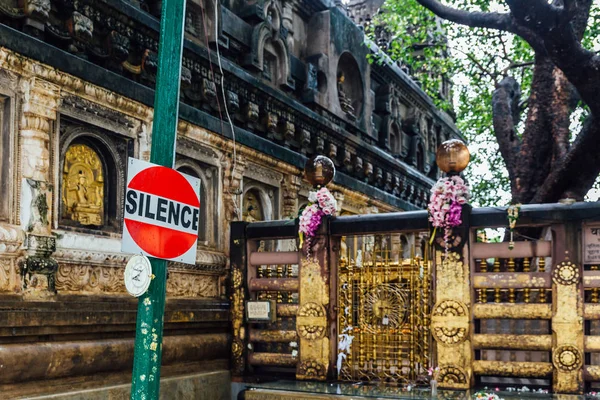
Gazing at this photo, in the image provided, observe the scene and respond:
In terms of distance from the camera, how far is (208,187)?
1151 cm

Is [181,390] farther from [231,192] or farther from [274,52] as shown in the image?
[274,52]

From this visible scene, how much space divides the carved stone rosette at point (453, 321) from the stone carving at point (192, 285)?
11.4 feet

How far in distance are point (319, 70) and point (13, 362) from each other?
9680 mm

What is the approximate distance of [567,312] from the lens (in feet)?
29.7

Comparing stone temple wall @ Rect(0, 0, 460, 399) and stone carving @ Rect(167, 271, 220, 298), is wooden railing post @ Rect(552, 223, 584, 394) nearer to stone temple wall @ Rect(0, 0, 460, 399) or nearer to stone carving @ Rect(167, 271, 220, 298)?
stone temple wall @ Rect(0, 0, 460, 399)

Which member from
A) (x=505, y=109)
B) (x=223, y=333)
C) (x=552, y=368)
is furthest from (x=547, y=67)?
(x=223, y=333)

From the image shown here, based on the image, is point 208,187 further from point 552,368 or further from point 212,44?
point 552,368

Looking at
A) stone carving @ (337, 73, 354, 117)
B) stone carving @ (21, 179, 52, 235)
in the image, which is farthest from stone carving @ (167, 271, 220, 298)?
stone carving @ (337, 73, 354, 117)

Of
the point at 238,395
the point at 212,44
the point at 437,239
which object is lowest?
the point at 238,395

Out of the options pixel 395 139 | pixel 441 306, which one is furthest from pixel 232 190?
pixel 395 139

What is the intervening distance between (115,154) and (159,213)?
395 cm

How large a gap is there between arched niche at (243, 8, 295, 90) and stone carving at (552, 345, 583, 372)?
6981 millimetres

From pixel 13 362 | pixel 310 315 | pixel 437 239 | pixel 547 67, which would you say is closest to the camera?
pixel 13 362

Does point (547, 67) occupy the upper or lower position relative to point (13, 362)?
upper
